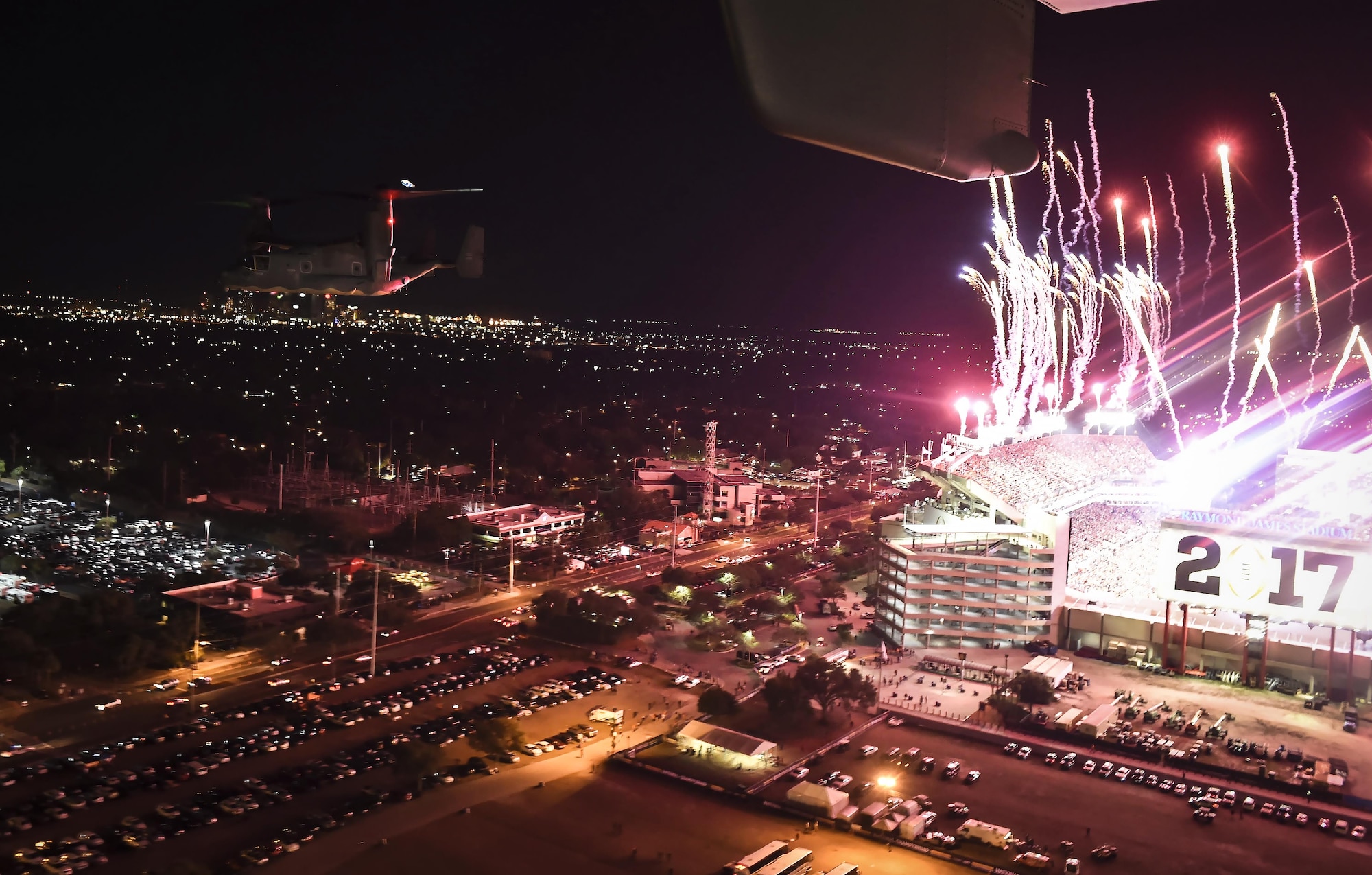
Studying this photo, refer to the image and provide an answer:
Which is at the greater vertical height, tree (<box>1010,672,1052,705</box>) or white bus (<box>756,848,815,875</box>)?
tree (<box>1010,672,1052,705</box>)

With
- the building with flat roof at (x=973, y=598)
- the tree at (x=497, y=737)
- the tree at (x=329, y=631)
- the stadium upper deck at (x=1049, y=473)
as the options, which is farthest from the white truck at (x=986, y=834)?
the tree at (x=329, y=631)

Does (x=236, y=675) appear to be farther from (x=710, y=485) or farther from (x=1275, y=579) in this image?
(x=710, y=485)

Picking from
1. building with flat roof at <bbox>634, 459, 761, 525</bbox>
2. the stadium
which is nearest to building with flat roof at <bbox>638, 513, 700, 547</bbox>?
building with flat roof at <bbox>634, 459, 761, 525</bbox>

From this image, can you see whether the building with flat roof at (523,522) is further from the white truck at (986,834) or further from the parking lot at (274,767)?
the white truck at (986,834)

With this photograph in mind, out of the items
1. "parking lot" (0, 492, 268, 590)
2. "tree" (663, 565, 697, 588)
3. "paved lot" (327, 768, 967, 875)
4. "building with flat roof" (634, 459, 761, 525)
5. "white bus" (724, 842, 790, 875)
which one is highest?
"building with flat roof" (634, 459, 761, 525)

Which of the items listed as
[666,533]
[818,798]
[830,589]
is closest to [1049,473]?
[830,589]

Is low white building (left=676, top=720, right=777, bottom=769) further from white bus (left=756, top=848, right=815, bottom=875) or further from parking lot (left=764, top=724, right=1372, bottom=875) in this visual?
white bus (left=756, top=848, right=815, bottom=875)

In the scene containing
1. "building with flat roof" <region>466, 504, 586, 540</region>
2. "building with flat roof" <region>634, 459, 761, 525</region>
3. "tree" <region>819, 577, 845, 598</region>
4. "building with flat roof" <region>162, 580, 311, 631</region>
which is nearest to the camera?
"building with flat roof" <region>162, 580, 311, 631</region>
